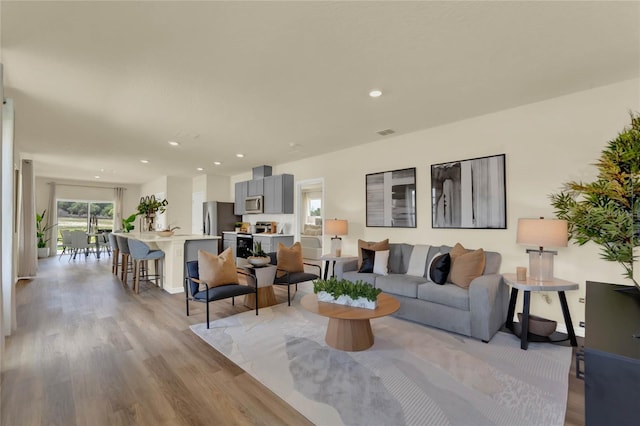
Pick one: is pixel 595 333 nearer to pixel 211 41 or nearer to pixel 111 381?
pixel 211 41

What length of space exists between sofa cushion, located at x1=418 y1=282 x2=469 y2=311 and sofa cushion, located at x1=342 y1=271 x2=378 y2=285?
677 mm

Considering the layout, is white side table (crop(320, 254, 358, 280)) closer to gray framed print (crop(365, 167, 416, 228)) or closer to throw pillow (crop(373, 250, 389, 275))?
throw pillow (crop(373, 250, 389, 275))

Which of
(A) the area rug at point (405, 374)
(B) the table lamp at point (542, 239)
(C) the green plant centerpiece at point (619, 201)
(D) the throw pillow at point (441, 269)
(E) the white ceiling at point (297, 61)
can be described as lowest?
(A) the area rug at point (405, 374)

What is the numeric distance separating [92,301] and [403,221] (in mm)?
4921

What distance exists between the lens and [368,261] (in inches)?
165

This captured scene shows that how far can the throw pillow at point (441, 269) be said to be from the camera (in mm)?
3428

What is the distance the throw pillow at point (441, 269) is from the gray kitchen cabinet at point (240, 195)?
5539mm

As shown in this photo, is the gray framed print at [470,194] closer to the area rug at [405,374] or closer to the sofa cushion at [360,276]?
the sofa cushion at [360,276]

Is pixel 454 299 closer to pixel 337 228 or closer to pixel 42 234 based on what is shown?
pixel 337 228

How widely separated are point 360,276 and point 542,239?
6.97 feet

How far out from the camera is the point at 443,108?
356 centimetres

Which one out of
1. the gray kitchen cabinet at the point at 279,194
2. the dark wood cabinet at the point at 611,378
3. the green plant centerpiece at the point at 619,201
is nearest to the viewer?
the dark wood cabinet at the point at 611,378

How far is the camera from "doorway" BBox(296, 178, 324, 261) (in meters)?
6.66

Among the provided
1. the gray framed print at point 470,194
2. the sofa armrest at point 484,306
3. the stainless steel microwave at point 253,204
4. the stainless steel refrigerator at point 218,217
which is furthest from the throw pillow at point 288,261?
the stainless steel refrigerator at point 218,217
